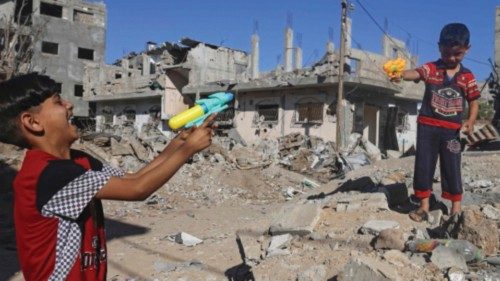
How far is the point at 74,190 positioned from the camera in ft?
5.07

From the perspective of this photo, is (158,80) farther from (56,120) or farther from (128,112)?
(56,120)

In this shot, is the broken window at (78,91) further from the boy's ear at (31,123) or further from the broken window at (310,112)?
the boy's ear at (31,123)

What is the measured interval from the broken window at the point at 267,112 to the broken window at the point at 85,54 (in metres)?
20.5

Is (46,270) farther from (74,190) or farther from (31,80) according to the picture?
(31,80)

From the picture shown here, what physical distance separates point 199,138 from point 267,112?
19765 millimetres

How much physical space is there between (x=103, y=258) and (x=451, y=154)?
3234mm

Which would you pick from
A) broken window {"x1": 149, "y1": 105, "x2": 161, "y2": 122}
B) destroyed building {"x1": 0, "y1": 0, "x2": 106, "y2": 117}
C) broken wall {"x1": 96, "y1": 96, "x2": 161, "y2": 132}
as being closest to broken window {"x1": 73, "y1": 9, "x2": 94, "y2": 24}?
destroyed building {"x1": 0, "y1": 0, "x2": 106, "y2": 117}

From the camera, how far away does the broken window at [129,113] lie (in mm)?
28391

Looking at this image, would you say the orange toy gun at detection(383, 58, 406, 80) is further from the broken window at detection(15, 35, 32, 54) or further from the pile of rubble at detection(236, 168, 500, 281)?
the broken window at detection(15, 35, 32, 54)

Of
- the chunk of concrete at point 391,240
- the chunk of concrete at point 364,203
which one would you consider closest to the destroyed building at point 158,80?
the chunk of concrete at point 364,203

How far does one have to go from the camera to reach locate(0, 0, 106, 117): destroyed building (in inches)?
1341

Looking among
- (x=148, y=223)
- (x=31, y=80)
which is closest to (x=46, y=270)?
(x=31, y=80)

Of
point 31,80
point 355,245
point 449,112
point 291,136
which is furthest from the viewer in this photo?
point 291,136

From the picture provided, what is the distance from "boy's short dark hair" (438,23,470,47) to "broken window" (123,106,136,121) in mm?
25637
